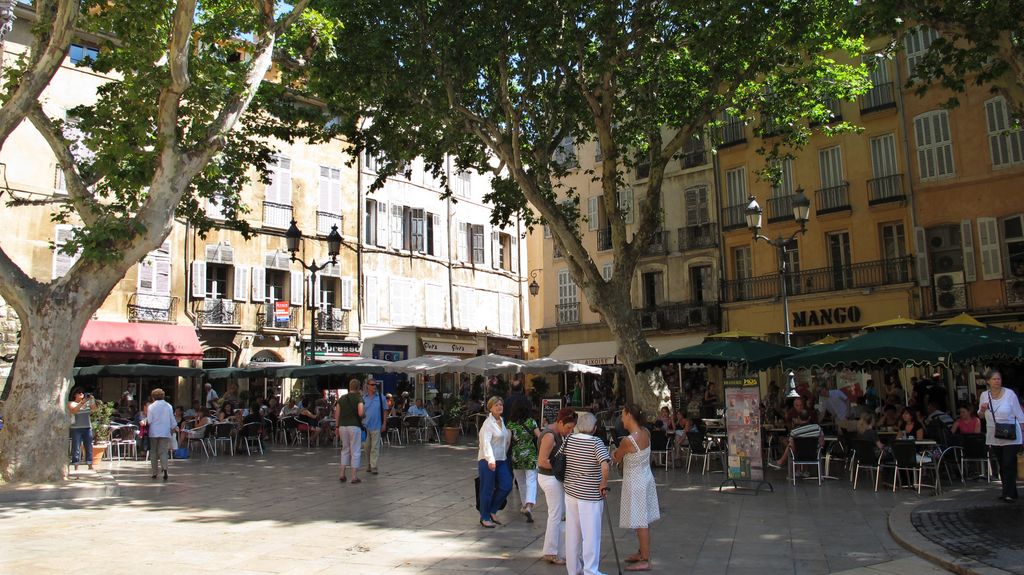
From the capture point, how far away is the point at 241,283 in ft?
90.3

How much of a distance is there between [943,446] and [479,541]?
23.8 ft

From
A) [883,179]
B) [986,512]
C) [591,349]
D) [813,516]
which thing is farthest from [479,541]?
[591,349]

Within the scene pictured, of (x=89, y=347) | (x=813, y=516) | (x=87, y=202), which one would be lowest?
(x=813, y=516)

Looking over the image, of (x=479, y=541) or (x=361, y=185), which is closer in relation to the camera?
(x=479, y=541)

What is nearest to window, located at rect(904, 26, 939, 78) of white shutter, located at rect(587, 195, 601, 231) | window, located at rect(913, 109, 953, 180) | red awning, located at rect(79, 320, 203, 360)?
window, located at rect(913, 109, 953, 180)

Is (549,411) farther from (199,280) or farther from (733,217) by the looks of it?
(199,280)

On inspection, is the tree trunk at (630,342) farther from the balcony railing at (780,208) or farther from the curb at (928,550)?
the balcony railing at (780,208)

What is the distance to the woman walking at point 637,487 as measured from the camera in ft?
22.0

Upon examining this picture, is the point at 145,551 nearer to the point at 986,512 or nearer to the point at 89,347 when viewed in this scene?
the point at 986,512

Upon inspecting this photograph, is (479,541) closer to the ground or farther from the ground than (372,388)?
closer to the ground

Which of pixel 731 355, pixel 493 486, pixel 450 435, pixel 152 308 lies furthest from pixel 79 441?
pixel 731 355

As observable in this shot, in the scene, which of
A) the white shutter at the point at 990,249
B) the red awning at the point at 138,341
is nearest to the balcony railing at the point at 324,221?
the red awning at the point at 138,341

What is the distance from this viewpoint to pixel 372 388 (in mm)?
13477

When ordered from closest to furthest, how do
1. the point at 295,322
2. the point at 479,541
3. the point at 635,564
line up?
the point at 635,564
the point at 479,541
the point at 295,322
